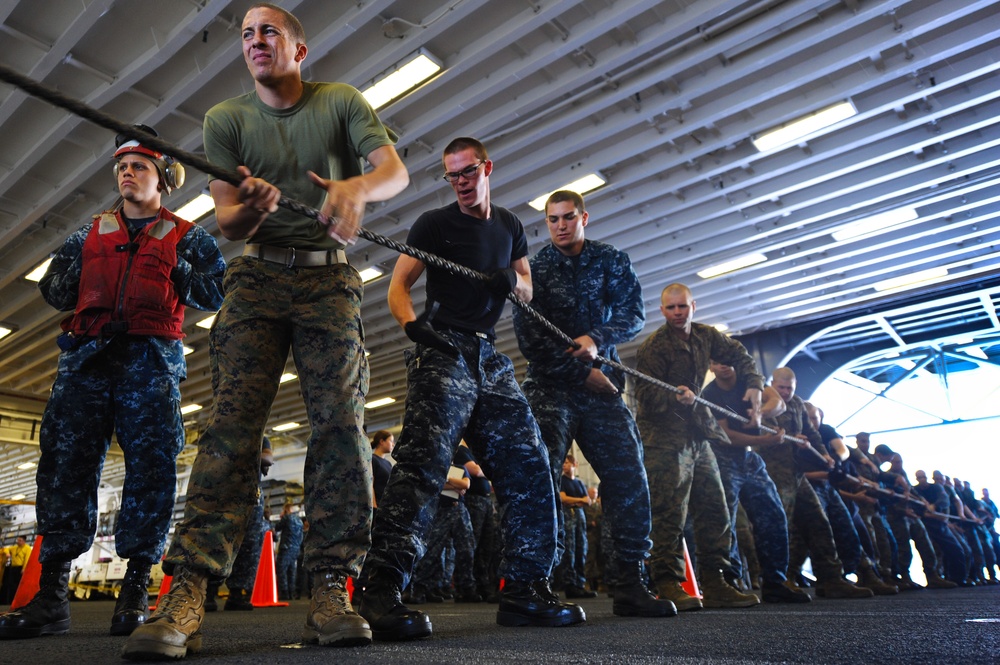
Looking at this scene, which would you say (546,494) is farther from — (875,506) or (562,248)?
(875,506)

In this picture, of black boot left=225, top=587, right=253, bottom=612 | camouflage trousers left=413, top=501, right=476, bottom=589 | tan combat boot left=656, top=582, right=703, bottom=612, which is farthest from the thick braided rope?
camouflage trousers left=413, top=501, right=476, bottom=589

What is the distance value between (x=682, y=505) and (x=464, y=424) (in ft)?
5.52

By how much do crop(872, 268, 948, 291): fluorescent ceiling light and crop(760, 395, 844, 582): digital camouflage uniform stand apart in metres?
7.04

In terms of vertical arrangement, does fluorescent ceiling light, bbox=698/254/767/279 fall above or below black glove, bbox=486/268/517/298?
above

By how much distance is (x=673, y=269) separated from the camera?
10.4 meters

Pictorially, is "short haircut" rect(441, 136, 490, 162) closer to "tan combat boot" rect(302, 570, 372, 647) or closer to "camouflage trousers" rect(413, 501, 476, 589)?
"tan combat boot" rect(302, 570, 372, 647)

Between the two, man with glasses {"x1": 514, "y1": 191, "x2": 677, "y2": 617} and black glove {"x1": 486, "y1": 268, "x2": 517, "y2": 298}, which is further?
man with glasses {"x1": 514, "y1": 191, "x2": 677, "y2": 617}

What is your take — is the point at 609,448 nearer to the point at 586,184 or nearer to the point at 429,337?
the point at 429,337

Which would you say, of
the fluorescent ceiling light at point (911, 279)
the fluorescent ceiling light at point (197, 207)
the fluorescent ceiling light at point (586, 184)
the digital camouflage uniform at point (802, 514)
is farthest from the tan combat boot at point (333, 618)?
the fluorescent ceiling light at point (911, 279)

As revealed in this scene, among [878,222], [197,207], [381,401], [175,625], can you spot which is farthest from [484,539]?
[381,401]

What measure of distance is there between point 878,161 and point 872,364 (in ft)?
29.5

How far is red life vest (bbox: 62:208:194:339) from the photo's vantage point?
2.19 meters

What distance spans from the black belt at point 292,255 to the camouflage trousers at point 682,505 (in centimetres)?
218

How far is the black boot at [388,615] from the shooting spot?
1.69 meters
